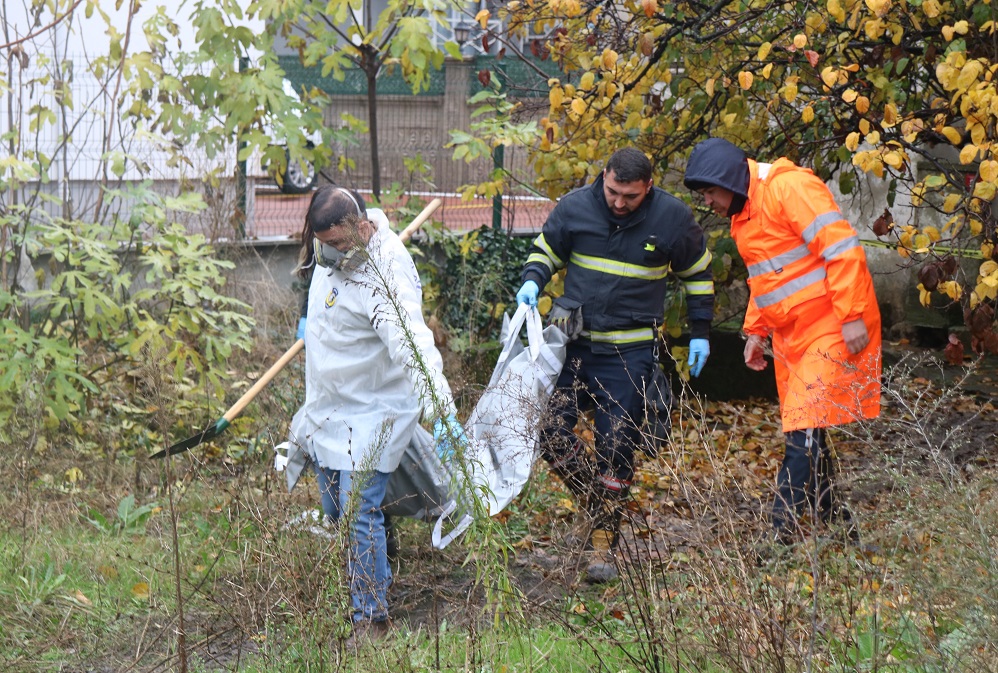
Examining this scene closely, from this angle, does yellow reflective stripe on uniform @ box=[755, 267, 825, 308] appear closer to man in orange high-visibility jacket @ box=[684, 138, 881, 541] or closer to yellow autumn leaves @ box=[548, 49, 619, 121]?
man in orange high-visibility jacket @ box=[684, 138, 881, 541]

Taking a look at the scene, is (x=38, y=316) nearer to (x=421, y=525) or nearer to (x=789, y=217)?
(x=421, y=525)

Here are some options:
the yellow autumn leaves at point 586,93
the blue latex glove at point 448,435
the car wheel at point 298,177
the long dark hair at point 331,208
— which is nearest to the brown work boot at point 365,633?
the blue latex glove at point 448,435

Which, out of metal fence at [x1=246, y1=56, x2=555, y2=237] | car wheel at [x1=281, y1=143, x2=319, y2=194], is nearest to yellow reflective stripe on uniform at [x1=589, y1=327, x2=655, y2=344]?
metal fence at [x1=246, y1=56, x2=555, y2=237]

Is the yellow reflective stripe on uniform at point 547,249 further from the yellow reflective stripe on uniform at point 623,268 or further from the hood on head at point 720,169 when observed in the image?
the hood on head at point 720,169

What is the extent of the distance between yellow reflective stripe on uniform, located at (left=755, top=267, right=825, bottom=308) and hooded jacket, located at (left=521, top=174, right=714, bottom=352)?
0.47m

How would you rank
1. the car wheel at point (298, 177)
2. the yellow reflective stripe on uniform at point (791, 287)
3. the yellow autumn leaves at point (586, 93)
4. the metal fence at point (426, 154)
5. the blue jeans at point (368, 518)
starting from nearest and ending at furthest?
the blue jeans at point (368, 518), the yellow reflective stripe on uniform at point (791, 287), the yellow autumn leaves at point (586, 93), the car wheel at point (298, 177), the metal fence at point (426, 154)

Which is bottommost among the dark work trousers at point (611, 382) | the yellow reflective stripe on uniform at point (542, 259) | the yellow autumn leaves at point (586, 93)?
the dark work trousers at point (611, 382)

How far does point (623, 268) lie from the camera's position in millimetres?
4887

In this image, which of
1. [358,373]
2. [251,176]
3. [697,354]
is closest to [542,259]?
[697,354]

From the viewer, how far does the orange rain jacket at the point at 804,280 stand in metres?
4.29

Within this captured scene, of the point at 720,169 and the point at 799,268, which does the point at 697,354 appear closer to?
the point at 799,268

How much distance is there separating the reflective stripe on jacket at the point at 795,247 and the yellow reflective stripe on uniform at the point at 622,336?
19.7 inches

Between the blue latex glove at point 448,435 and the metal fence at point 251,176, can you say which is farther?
the metal fence at point 251,176

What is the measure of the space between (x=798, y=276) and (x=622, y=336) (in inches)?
31.9
